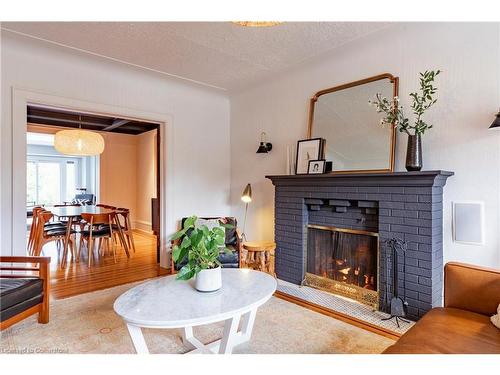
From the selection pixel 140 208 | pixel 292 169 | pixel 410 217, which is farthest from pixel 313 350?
pixel 140 208

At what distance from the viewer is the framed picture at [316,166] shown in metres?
3.24

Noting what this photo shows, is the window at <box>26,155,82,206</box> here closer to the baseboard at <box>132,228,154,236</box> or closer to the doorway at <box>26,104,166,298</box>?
the doorway at <box>26,104,166,298</box>

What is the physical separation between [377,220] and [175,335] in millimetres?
2033

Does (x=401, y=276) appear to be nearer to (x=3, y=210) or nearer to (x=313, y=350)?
(x=313, y=350)

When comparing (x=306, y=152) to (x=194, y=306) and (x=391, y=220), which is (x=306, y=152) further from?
(x=194, y=306)

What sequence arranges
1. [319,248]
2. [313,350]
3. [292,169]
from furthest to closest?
[292,169]
[319,248]
[313,350]

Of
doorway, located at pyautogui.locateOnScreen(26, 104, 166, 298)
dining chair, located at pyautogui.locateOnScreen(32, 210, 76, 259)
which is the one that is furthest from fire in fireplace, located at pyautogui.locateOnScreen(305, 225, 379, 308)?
dining chair, located at pyautogui.locateOnScreen(32, 210, 76, 259)

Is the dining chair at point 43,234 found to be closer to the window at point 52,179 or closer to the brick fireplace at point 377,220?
the brick fireplace at point 377,220

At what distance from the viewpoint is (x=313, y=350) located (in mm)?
2029

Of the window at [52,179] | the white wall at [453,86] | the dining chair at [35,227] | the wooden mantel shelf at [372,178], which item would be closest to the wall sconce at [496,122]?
the white wall at [453,86]

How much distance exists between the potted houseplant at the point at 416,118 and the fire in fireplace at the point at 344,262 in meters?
0.80

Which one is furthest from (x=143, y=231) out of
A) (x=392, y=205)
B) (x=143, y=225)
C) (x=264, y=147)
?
(x=392, y=205)
